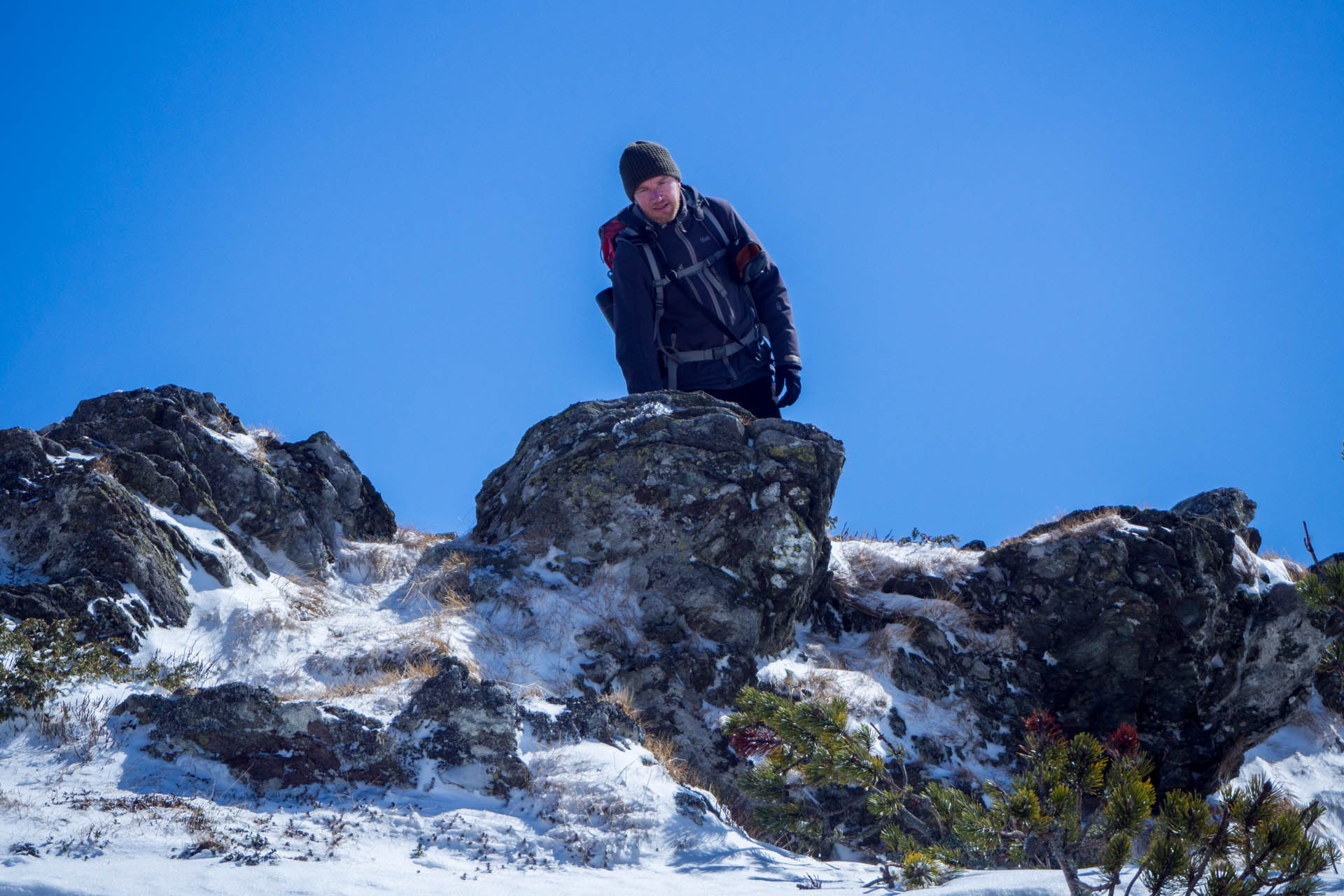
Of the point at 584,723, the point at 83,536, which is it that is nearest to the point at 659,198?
the point at 584,723

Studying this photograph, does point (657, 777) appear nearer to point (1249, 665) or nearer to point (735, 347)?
point (735, 347)

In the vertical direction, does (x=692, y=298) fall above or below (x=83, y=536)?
above

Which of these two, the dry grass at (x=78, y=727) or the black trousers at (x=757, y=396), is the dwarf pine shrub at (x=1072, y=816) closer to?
the dry grass at (x=78, y=727)

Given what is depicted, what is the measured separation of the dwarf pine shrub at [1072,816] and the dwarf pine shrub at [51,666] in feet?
11.9

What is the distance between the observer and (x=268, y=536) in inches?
368

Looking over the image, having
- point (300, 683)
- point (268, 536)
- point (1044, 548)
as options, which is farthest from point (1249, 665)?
point (268, 536)

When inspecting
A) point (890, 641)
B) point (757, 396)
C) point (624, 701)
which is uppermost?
point (757, 396)

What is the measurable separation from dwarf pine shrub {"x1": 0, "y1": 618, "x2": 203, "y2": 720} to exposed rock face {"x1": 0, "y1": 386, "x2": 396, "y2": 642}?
0.40m

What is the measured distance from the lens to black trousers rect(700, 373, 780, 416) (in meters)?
9.98

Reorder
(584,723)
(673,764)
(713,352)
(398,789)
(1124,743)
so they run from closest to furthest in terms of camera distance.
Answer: (1124,743) → (398,789) → (584,723) → (673,764) → (713,352)

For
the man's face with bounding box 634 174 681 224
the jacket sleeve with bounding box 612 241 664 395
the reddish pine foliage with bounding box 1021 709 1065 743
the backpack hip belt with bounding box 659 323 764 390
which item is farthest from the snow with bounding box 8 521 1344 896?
the man's face with bounding box 634 174 681 224

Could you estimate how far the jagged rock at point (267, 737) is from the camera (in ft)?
17.3

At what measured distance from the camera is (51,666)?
5.48 meters

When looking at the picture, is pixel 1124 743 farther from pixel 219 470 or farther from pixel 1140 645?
pixel 219 470
